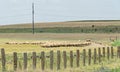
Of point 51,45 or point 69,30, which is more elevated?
point 51,45

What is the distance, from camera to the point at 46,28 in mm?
106375

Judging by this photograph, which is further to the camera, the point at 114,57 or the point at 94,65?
the point at 114,57

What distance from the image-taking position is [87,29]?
322 feet

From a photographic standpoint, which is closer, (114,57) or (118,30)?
(114,57)

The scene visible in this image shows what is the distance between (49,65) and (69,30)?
74.9 m

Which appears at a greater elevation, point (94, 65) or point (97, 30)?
point (94, 65)

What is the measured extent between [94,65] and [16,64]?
5972 millimetres

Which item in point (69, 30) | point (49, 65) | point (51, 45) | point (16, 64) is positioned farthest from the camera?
point (69, 30)

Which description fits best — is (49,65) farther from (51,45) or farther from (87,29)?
(87,29)

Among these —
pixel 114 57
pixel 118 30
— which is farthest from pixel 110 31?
pixel 114 57

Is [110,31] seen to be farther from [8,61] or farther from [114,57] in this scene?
[8,61]

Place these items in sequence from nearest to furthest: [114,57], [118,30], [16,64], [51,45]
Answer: [16,64], [114,57], [51,45], [118,30]

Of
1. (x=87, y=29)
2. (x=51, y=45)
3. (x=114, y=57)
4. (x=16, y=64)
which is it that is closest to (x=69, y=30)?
(x=87, y=29)

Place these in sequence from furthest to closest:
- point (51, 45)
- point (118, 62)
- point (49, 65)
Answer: point (51, 45) → point (118, 62) → point (49, 65)
